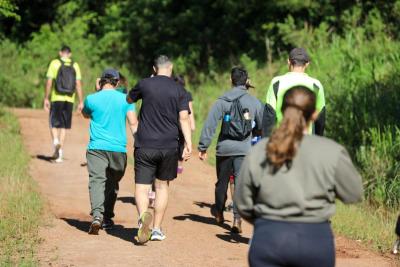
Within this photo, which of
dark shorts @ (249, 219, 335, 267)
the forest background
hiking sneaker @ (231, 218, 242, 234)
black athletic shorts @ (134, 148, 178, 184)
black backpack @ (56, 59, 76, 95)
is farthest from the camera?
the forest background

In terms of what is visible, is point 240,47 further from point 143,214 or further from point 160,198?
point 143,214

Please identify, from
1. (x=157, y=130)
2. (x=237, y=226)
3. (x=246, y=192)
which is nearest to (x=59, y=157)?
(x=237, y=226)

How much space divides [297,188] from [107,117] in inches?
201

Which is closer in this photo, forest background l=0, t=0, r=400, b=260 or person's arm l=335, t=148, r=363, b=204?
person's arm l=335, t=148, r=363, b=204

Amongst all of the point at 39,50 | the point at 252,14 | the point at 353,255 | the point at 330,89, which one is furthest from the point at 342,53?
the point at 39,50

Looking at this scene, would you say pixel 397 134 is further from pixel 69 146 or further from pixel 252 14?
pixel 252 14

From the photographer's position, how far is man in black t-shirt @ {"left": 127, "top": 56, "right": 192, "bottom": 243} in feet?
28.9

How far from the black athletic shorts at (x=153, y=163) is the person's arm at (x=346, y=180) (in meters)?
4.31

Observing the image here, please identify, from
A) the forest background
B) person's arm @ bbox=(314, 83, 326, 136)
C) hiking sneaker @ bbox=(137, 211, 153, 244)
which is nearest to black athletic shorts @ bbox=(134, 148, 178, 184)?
hiking sneaker @ bbox=(137, 211, 153, 244)

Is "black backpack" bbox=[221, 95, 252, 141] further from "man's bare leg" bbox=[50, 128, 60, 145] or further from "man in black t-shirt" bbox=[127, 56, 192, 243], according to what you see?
"man's bare leg" bbox=[50, 128, 60, 145]

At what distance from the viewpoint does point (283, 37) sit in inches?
960

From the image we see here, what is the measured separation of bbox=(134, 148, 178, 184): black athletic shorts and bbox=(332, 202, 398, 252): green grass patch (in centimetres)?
242

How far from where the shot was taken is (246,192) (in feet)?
15.5

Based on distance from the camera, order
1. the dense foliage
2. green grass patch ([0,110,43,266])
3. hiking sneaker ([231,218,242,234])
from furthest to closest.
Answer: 1. the dense foliage
2. hiking sneaker ([231,218,242,234])
3. green grass patch ([0,110,43,266])
